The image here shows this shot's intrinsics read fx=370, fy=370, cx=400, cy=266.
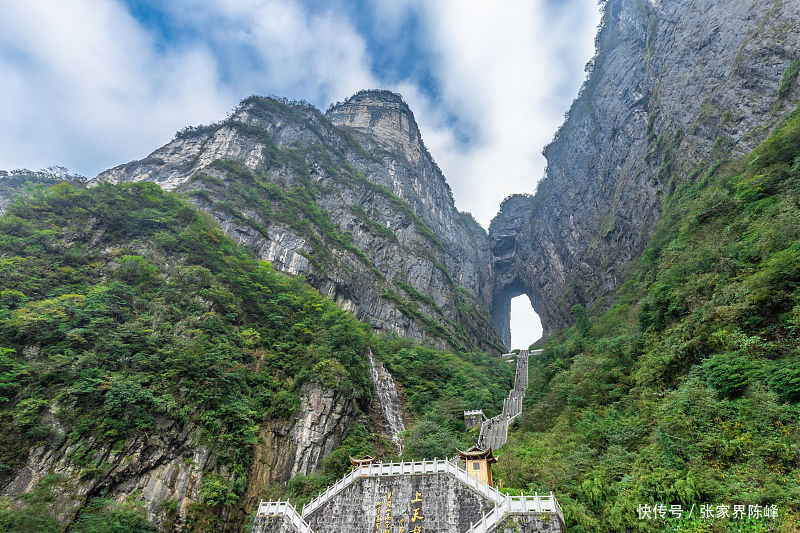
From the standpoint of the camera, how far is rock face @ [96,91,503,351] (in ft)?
117

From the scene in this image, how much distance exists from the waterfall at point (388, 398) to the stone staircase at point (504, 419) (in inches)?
179

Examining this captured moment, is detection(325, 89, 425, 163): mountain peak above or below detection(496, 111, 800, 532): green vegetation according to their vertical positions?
above

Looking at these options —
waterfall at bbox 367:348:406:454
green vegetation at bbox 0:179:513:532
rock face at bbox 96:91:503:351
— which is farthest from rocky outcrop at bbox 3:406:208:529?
rock face at bbox 96:91:503:351

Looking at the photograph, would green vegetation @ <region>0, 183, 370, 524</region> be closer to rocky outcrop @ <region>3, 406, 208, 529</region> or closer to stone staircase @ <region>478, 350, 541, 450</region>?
rocky outcrop @ <region>3, 406, 208, 529</region>

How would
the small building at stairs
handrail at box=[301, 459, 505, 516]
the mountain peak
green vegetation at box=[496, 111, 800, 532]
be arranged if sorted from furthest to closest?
the mountain peak → handrail at box=[301, 459, 505, 516] → the small building at stairs → green vegetation at box=[496, 111, 800, 532]

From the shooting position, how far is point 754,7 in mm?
25281

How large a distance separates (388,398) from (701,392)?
1679 cm

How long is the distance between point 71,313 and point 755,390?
22.4 m

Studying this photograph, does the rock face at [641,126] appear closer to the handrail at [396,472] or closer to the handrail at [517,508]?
the handrail at [517,508]

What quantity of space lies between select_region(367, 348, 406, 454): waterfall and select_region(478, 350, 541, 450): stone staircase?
179 inches

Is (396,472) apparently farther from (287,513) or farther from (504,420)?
(504,420)

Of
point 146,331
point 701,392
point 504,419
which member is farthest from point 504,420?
point 146,331

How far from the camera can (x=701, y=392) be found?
29.9 ft

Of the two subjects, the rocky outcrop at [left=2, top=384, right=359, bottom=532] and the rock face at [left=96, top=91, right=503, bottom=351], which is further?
the rock face at [left=96, top=91, right=503, bottom=351]
